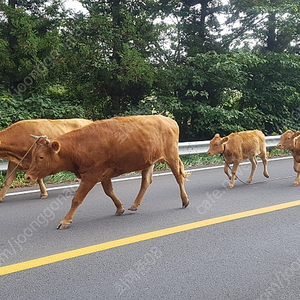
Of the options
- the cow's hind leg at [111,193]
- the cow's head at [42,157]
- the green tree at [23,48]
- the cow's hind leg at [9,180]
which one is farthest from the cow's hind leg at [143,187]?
the green tree at [23,48]

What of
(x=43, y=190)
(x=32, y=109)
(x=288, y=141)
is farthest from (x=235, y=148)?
(x=32, y=109)

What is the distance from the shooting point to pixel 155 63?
15.6 metres

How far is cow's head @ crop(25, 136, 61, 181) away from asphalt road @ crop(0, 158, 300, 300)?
30.5 inches

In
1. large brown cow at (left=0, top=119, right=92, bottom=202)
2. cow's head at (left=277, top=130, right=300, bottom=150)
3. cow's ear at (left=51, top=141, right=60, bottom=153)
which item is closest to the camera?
cow's ear at (left=51, top=141, right=60, bottom=153)

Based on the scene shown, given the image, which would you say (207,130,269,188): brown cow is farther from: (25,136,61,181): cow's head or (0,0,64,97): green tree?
(0,0,64,97): green tree

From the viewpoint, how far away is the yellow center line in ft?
14.1

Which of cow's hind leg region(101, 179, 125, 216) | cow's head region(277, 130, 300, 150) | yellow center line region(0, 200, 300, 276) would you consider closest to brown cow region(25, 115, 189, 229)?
cow's hind leg region(101, 179, 125, 216)

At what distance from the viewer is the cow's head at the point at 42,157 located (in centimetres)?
546

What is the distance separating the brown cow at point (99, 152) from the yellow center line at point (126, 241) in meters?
0.94

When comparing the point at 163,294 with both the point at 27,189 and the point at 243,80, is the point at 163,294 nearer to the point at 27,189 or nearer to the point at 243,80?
the point at 27,189

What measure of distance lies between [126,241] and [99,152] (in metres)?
1.28

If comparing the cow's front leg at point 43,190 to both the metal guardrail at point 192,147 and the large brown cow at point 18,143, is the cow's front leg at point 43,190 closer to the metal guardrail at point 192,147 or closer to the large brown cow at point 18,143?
the large brown cow at point 18,143

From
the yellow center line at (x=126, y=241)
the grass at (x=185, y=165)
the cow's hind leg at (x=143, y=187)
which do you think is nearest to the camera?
the yellow center line at (x=126, y=241)

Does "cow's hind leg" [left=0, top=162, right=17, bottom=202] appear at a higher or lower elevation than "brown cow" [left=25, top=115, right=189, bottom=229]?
lower
